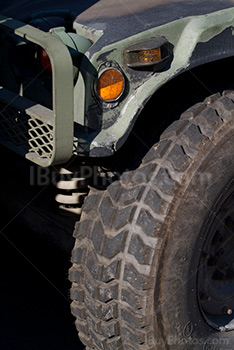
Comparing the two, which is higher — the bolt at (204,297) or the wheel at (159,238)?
the wheel at (159,238)

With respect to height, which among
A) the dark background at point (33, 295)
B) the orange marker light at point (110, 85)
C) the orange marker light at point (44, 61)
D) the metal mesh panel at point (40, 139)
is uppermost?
the orange marker light at point (44, 61)

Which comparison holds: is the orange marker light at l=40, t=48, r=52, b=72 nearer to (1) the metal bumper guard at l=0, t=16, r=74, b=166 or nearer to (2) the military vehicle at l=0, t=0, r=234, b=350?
(2) the military vehicle at l=0, t=0, r=234, b=350

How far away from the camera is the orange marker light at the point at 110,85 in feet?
7.07

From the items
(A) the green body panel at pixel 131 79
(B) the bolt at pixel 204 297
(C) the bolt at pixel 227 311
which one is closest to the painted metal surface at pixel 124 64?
(A) the green body panel at pixel 131 79

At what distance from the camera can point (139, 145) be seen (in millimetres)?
2445

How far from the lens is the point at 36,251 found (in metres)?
3.67

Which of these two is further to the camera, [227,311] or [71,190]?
[71,190]

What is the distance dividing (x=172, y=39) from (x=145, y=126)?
39 cm

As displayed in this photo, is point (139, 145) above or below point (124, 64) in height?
below

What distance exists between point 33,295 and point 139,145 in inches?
52.3

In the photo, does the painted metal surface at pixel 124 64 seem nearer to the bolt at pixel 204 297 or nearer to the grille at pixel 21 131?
the grille at pixel 21 131

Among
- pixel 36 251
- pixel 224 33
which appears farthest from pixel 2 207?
pixel 224 33

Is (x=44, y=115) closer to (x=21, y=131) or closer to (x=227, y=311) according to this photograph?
(x=21, y=131)

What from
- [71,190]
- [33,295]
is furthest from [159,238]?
[33,295]
